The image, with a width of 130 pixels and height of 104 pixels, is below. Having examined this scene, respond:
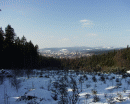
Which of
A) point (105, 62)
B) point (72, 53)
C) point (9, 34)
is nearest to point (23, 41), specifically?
point (9, 34)

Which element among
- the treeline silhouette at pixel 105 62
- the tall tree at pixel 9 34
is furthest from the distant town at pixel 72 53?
the tall tree at pixel 9 34

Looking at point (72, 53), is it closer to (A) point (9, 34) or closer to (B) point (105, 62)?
(B) point (105, 62)

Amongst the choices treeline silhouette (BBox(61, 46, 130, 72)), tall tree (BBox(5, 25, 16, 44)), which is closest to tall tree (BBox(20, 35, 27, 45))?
tall tree (BBox(5, 25, 16, 44))

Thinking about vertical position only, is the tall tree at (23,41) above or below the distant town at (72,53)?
above

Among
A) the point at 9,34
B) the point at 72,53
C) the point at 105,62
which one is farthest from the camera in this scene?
the point at 105,62

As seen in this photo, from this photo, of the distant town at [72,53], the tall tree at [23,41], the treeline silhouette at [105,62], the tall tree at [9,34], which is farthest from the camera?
the tall tree at [23,41]

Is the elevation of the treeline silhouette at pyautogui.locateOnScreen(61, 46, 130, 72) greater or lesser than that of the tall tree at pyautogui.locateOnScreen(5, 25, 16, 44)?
lesser

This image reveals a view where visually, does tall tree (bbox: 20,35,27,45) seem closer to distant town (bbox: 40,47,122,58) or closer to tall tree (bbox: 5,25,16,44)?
tall tree (bbox: 5,25,16,44)

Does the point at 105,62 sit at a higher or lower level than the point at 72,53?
lower

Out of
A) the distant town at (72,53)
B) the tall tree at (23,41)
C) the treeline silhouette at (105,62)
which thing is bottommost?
the treeline silhouette at (105,62)

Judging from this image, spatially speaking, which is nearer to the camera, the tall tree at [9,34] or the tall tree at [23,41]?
the tall tree at [9,34]

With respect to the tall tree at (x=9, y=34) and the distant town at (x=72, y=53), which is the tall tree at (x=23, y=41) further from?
the distant town at (x=72, y=53)
